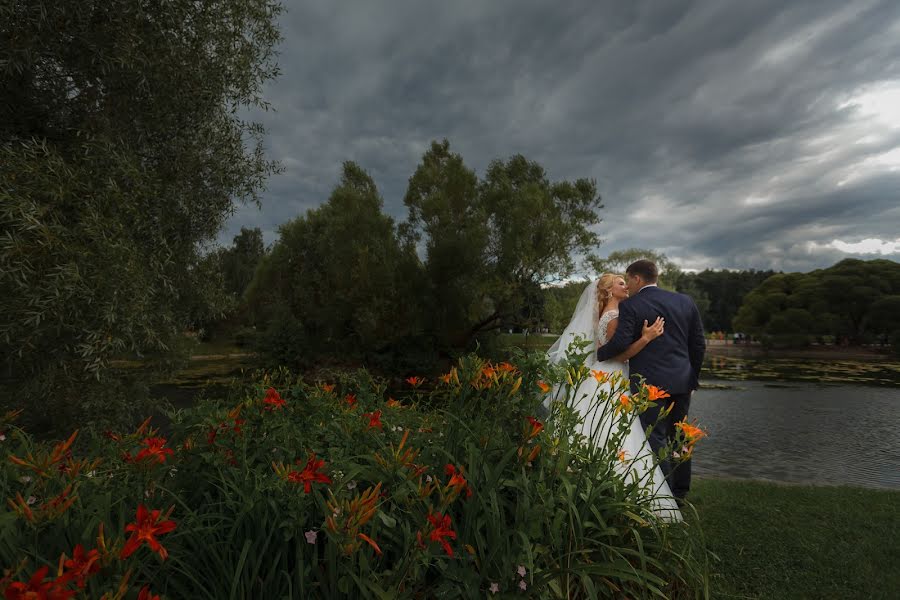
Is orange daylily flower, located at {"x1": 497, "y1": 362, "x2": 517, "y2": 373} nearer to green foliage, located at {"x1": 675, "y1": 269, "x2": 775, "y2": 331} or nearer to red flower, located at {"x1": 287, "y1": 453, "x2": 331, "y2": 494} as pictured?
red flower, located at {"x1": 287, "y1": 453, "x2": 331, "y2": 494}

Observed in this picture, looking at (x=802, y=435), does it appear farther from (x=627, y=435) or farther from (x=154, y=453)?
(x=154, y=453)

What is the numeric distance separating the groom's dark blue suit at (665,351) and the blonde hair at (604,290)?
1.58 feet

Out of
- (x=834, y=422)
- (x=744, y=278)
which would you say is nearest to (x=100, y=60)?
(x=834, y=422)

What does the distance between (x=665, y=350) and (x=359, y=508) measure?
3.14 metres

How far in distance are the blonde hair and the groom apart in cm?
46

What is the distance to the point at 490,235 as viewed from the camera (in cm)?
1762

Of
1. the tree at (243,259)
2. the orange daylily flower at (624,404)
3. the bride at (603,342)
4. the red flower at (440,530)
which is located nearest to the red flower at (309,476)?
the red flower at (440,530)

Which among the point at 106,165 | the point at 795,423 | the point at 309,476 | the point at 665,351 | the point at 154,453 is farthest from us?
the point at 795,423

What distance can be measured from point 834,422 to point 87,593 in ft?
42.8

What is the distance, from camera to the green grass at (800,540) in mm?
2797

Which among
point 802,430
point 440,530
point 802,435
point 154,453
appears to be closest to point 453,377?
point 440,530

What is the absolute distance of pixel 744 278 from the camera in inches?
3019

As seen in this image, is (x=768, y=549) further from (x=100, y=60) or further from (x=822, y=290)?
(x=822, y=290)

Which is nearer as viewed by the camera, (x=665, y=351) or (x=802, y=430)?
(x=665, y=351)
